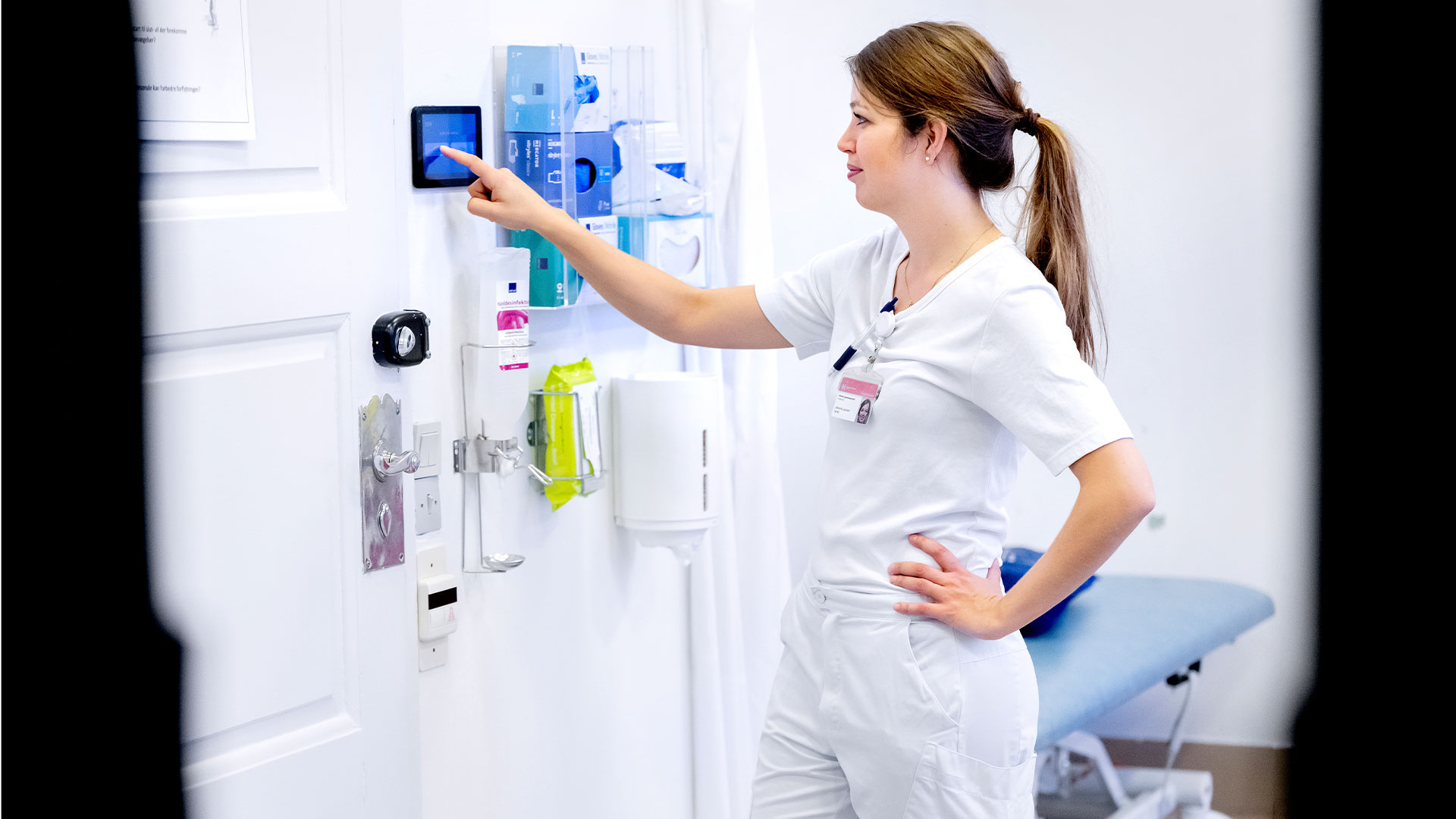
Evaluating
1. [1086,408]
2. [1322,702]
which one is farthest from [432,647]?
[1322,702]

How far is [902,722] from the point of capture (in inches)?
56.1

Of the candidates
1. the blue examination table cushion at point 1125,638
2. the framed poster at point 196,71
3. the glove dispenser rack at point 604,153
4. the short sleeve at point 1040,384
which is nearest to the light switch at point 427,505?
the glove dispenser rack at point 604,153

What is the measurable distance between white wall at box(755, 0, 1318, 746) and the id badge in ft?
4.82

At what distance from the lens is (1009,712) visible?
4.72ft

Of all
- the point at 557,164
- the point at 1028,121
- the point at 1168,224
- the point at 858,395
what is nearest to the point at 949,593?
the point at 858,395

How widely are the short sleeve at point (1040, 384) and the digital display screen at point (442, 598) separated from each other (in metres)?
0.80

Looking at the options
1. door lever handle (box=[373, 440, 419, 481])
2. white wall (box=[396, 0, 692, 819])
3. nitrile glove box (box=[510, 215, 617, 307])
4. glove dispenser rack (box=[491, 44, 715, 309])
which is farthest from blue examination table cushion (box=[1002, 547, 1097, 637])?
door lever handle (box=[373, 440, 419, 481])

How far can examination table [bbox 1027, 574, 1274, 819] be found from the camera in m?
2.42

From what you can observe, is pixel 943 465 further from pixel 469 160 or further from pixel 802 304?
pixel 469 160

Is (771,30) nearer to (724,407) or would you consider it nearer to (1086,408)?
(724,407)

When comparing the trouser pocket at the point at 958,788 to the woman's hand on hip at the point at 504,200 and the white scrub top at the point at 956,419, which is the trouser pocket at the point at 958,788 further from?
the woman's hand on hip at the point at 504,200

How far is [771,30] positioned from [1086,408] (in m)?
Result: 1.81

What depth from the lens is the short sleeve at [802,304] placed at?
5.49 feet

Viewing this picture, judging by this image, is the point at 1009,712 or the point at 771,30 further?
the point at 771,30
